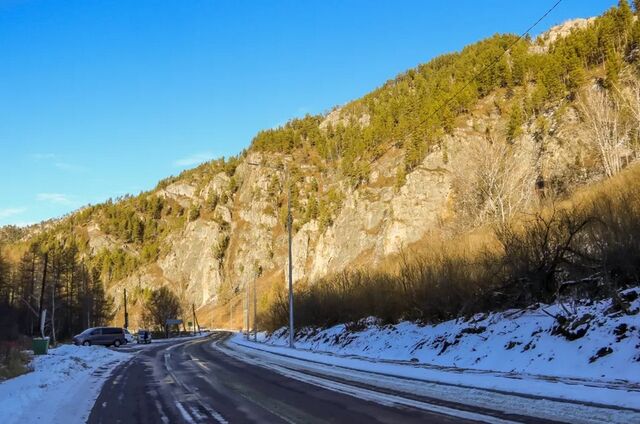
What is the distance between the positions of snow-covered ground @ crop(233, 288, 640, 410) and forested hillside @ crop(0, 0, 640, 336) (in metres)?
1.36

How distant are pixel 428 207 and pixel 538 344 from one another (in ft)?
215

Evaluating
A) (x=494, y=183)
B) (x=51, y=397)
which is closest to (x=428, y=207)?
(x=494, y=183)

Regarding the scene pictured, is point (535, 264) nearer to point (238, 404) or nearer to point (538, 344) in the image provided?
point (538, 344)

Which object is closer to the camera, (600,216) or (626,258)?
(626,258)

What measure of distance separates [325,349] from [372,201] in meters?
68.0

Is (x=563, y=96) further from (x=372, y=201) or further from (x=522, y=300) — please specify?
(x=522, y=300)

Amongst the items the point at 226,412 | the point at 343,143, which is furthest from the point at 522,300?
the point at 343,143

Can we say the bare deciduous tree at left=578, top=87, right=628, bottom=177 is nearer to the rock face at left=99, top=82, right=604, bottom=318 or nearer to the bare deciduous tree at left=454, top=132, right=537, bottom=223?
the bare deciduous tree at left=454, top=132, right=537, bottom=223

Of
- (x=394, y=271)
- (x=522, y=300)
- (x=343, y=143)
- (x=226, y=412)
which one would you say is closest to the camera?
(x=226, y=412)

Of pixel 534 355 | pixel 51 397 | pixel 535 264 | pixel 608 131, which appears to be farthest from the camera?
pixel 608 131

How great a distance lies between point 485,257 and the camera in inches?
786

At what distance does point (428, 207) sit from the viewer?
7794cm

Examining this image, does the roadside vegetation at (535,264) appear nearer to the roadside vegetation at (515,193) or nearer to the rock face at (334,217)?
the roadside vegetation at (515,193)

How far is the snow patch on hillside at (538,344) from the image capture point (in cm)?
1077
